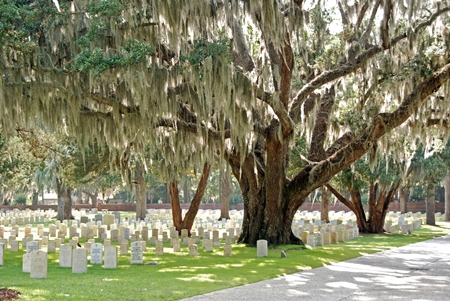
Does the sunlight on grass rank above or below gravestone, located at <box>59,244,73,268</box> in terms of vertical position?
below

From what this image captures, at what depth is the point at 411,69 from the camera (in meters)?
15.1

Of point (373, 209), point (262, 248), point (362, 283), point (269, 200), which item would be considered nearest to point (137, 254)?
point (262, 248)

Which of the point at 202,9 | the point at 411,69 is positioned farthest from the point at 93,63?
the point at 411,69

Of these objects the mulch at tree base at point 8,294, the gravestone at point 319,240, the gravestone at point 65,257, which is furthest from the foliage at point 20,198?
the mulch at tree base at point 8,294

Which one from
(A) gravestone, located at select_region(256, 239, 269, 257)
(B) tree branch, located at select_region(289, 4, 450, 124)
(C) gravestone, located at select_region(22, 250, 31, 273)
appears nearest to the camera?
(C) gravestone, located at select_region(22, 250, 31, 273)

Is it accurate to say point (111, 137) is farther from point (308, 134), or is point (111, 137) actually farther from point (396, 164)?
point (396, 164)

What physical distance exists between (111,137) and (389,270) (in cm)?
717

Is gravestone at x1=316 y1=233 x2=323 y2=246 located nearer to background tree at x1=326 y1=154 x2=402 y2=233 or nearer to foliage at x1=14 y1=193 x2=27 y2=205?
background tree at x1=326 y1=154 x2=402 y2=233

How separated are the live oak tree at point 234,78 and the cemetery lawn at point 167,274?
7.62 ft

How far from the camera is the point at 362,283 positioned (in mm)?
10320

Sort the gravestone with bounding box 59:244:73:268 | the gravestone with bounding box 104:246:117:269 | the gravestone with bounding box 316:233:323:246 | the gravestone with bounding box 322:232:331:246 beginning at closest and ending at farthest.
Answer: the gravestone with bounding box 104:246:117:269 → the gravestone with bounding box 59:244:73:268 → the gravestone with bounding box 316:233:323:246 → the gravestone with bounding box 322:232:331:246

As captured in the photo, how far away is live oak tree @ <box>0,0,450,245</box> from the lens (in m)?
12.1

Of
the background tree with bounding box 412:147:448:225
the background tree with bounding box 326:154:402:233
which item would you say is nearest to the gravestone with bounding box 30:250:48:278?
the background tree with bounding box 326:154:402:233

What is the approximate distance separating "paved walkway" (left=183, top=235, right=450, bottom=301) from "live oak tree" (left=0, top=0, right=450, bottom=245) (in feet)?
11.9
